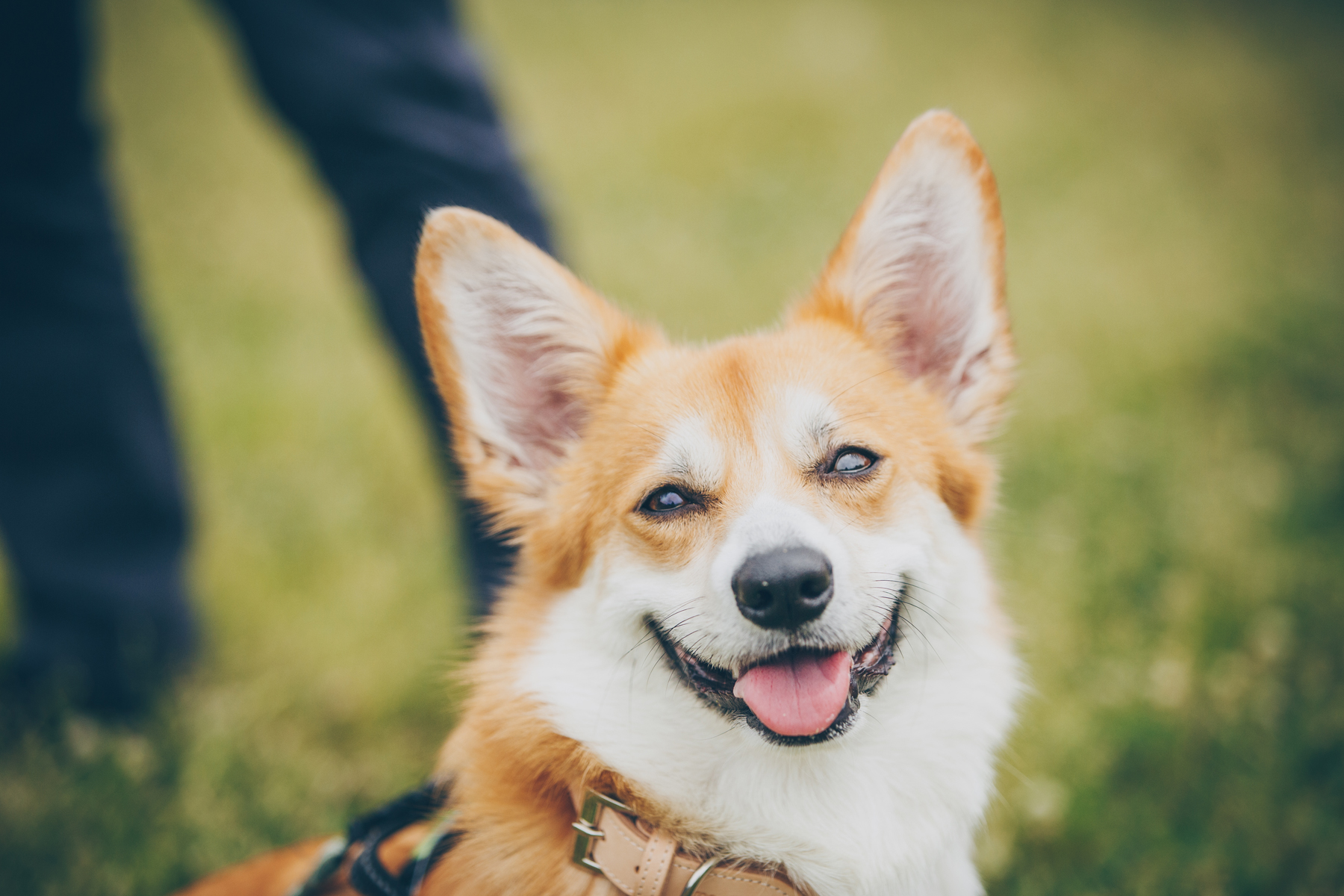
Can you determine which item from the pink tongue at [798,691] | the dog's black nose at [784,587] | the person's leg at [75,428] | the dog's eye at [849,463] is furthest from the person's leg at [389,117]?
the pink tongue at [798,691]

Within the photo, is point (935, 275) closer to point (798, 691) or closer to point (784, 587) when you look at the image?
point (784, 587)

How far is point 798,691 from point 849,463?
54 cm

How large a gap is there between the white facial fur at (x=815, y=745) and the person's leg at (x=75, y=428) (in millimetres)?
1977

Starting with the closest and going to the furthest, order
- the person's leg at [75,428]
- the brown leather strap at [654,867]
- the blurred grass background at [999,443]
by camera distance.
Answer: the brown leather strap at [654,867] < the blurred grass background at [999,443] < the person's leg at [75,428]

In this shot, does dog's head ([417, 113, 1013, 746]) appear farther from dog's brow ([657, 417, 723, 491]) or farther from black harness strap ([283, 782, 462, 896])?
black harness strap ([283, 782, 462, 896])

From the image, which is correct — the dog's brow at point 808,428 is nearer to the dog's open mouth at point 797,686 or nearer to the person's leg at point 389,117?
the dog's open mouth at point 797,686

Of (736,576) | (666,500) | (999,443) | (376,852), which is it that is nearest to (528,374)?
(666,500)

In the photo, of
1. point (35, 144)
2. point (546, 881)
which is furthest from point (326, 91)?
point (546, 881)

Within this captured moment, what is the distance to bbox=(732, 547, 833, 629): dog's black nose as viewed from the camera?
5.50 ft

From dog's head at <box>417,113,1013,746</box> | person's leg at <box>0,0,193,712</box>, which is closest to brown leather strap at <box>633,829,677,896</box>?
dog's head at <box>417,113,1013,746</box>

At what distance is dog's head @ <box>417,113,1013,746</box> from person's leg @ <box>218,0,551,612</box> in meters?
0.54

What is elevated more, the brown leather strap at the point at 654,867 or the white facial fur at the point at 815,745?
the white facial fur at the point at 815,745

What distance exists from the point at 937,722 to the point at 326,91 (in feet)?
7.41

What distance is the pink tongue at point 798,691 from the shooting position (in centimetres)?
174
